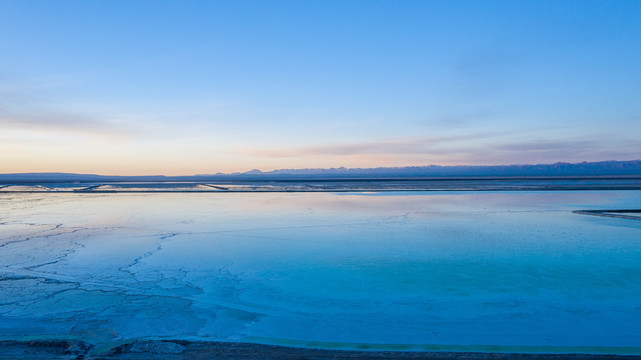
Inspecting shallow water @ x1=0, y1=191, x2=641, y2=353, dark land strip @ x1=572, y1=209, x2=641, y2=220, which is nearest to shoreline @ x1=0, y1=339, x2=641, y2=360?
shallow water @ x1=0, y1=191, x2=641, y2=353

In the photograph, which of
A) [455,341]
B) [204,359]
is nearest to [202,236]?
[204,359]

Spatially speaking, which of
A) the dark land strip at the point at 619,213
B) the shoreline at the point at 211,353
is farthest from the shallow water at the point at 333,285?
the dark land strip at the point at 619,213

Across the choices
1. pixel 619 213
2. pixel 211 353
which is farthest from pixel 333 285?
pixel 619 213

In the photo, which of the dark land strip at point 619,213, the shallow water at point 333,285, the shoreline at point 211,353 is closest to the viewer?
the shoreline at point 211,353

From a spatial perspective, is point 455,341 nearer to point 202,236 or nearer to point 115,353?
point 115,353

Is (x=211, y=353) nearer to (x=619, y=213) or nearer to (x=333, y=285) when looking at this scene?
(x=333, y=285)

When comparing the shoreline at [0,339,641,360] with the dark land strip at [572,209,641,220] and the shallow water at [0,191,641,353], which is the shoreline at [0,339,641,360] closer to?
the shallow water at [0,191,641,353]

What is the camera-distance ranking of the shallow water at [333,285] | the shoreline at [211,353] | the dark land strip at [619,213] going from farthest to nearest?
→ the dark land strip at [619,213]
the shallow water at [333,285]
the shoreline at [211,353]

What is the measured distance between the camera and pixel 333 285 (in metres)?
5.68

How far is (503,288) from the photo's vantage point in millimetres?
5449

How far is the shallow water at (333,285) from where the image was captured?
13.2 feet

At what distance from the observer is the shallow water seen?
4016 mm

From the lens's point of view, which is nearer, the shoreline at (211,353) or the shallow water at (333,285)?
the shoreline at (211,353)

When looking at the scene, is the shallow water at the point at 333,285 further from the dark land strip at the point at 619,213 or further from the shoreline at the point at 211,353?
the dark land strip at the point at 619,213
